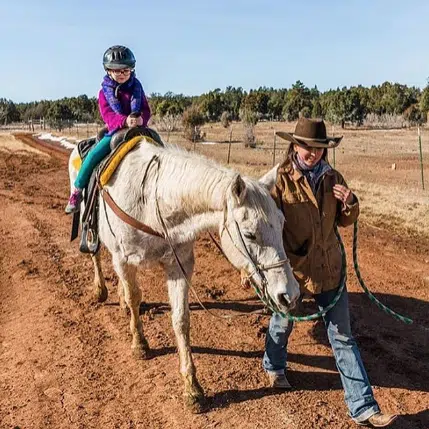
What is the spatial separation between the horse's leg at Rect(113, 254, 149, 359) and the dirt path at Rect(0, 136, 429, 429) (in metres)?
0.11

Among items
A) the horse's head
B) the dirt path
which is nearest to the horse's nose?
the horse's head

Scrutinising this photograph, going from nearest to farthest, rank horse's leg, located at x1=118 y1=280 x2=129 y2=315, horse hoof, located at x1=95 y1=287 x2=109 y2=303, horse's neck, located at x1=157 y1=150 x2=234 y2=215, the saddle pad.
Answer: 1. horse's neck, located at x1=157 y1=150 x2=234 y2=215
2. the saddle pad
3. horse's leg, located at x1=118 y1=280 x2=129 y2=315
4. horse hoof, located at x1=95 y1=287 x2=109 y2=303

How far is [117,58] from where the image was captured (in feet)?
17.8

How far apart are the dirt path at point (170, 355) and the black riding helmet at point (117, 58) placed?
113 inches

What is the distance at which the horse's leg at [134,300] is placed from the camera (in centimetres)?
492

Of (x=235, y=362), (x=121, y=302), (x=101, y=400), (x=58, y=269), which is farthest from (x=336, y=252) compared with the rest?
(x=58, y=269)

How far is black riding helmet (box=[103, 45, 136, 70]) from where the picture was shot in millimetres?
5426

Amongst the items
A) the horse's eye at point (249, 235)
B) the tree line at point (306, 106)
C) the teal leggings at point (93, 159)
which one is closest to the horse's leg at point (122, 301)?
the teal leggings at point (93, 159)

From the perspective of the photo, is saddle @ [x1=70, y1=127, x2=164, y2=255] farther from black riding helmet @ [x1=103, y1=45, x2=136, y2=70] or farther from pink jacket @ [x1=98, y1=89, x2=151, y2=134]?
black riding helmet @ [x1=103, y1=45, x2=136, y2=70]

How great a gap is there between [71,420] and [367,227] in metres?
7.78

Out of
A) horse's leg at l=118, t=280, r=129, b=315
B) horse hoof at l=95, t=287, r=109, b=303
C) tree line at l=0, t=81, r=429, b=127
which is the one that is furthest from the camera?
tree line at l=0, t=81, r=429, b=127

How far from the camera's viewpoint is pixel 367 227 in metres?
10.4

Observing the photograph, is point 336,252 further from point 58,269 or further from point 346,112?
point 346,112

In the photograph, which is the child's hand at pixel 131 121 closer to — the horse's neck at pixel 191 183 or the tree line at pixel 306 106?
the horse's neck at pixel 191 183
